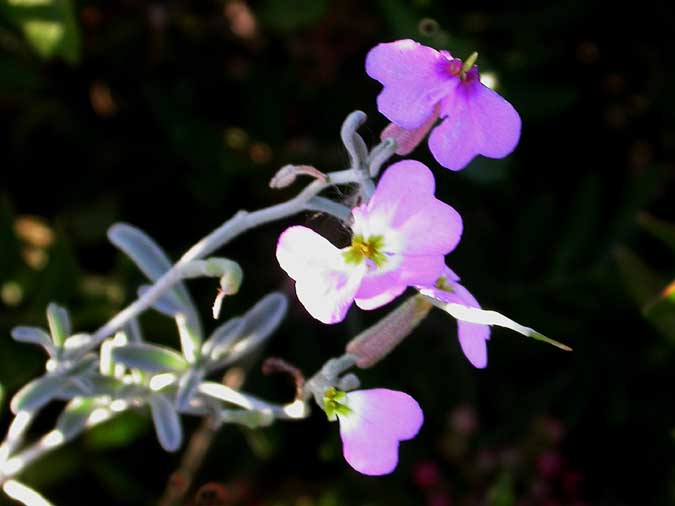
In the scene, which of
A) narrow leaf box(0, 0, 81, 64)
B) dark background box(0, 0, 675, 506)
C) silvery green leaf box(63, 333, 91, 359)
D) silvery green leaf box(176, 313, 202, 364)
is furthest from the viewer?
dark background box(0, 0, 675, 506)

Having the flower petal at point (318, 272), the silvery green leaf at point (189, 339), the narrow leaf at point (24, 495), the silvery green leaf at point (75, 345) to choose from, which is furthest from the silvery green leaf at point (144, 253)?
the flower petal at point (318, 272)

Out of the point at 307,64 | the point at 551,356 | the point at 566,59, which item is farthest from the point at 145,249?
the point at 566,59

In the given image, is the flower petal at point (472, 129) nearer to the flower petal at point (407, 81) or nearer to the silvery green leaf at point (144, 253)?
the flower petal at point (407, 81)

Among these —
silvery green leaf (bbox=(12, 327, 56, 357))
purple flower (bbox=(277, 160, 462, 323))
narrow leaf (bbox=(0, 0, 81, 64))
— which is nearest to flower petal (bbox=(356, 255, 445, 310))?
purple flower (bbox=(277, 160, 462, 323))

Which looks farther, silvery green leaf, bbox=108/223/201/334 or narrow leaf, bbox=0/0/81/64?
narrow leaf, bbox=0/0/81/64

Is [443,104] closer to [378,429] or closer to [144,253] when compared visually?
[378,429]

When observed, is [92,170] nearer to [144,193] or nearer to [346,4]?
[144,193]

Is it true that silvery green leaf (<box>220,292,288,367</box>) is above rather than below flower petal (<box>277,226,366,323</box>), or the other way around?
below

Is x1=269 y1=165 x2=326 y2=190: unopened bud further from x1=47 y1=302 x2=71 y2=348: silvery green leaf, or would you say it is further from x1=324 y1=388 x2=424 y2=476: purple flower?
x1=47 y1=302 x2=71 y2=348: silvery green leaf
